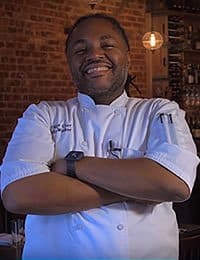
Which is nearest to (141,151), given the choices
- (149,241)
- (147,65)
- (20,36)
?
(149,241)

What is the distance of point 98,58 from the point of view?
1.56m

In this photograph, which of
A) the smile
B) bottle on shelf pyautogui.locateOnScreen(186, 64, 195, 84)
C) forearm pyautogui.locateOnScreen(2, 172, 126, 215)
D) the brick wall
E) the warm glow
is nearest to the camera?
forearm pyautogui.locateOnScreen(2, 172, 126, 215)

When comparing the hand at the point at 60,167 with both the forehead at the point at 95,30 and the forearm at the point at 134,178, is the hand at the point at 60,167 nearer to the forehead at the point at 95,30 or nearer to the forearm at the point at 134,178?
the forearm at the point at 134,178

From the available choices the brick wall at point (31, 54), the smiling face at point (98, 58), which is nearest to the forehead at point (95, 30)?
the smiling face at point (98, 58)

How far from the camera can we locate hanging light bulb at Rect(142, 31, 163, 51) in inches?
263

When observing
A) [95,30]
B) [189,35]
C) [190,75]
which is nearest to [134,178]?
[95,30]

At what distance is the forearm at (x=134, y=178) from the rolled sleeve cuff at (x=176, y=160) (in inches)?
0.6

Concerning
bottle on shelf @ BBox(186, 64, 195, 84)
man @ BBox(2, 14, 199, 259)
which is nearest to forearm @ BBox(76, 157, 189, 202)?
man @ BBox(2, 14, 199, 259)

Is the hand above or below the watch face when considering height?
below

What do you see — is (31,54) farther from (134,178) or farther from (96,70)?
(134,178)

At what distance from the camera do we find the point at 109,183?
144 cm

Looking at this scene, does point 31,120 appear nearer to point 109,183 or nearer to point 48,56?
point 109,183

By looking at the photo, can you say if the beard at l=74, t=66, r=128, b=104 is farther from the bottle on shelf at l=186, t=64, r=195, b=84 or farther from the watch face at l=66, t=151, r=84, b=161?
the bottle on shelf at l=186, t=64, r=195, b=84

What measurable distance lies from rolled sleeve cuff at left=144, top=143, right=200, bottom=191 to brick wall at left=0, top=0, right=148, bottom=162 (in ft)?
14.1
